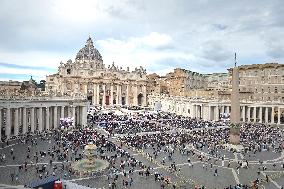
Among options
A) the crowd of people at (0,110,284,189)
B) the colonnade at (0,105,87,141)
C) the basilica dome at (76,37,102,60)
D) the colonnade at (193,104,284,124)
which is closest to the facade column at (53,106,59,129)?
the colonnade at (0,105,87,141)

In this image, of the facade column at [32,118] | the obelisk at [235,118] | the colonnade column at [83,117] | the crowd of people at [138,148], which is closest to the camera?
the crowd of people at [138,148]

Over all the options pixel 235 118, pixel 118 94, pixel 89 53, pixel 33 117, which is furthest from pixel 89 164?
pixel 89 53

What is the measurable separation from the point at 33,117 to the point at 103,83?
195ft

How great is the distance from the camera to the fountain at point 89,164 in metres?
31.2

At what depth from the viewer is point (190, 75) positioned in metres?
109

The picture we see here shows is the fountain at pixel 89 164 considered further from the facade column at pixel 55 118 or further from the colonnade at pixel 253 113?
the colonnade at pixel 253 113

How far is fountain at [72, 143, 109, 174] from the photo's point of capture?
3119 centimetres

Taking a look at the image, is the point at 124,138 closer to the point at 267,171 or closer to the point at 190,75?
the point at 267,171

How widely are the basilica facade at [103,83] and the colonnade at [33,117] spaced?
41550 millimetres

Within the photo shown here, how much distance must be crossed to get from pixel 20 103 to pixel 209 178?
104ft

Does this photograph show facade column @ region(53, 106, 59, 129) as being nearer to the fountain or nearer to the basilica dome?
the fountain

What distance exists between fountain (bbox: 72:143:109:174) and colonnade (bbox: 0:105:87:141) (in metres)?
17.6

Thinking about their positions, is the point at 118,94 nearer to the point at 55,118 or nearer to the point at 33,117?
the point at 55,118

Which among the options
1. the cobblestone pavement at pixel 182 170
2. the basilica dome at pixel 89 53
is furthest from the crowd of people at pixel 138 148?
the basilica dome at pixel 89 53
